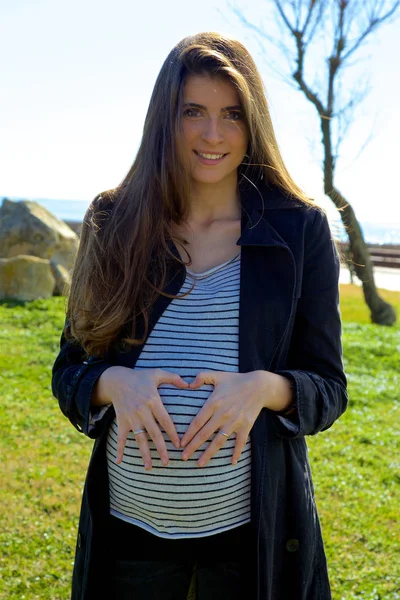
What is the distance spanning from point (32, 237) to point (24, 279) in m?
0.93

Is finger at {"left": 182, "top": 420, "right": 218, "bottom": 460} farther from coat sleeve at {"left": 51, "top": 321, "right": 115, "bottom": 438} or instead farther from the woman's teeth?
the woman's teeth

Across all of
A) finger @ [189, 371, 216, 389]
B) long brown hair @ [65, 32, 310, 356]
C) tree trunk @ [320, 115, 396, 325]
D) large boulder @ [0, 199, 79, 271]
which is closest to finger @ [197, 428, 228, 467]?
finger @ [189, 371, 216, 389]

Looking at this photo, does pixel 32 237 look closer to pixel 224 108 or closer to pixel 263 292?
pixel 224 108

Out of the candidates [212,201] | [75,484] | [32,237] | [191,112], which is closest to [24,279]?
[32,237]

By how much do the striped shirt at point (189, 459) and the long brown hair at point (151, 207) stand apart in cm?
10

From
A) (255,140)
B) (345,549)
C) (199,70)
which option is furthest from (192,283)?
(345,549)

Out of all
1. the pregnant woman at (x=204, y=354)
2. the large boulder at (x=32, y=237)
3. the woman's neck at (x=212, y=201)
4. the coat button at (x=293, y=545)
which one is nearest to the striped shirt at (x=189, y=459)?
the pregnant woman at (x=204, y=354)

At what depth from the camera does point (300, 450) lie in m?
1.81

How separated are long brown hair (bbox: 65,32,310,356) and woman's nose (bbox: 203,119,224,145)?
0.08 meters

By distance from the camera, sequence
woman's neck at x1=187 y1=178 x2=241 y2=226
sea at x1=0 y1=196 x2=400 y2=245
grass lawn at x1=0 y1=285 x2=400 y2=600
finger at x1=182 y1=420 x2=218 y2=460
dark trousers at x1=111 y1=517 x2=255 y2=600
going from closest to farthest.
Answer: finger at x1=182 y1=420 x2=218 y2=460
dark trousers at x1=111 y1=517 x2=255 y2=600
woman's neck at x1=187 y1=178 x2=241 y2=226
grass lawn at x1=0 y1=285 x2=400 y2=600
sea at x1=0 y1=196 x2=400 y2=245

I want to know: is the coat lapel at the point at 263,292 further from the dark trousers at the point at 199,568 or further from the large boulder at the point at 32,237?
the large boulder at the point at 32,237

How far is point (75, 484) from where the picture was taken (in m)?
4.08

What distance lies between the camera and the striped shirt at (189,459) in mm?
1614

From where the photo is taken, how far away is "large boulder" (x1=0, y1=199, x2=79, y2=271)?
31.6 ft
